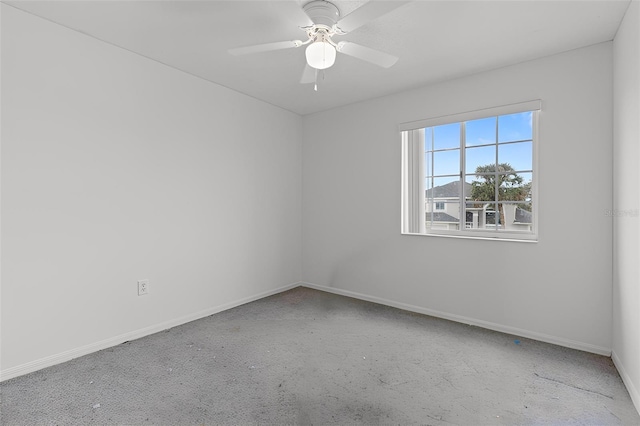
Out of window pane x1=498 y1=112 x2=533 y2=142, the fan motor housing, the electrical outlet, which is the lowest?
the electrical outlet

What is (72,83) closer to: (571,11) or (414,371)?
(414,371)

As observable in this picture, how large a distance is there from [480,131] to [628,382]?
2148mm

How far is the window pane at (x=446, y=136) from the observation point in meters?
3.17

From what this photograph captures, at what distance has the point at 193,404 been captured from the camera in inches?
68.4

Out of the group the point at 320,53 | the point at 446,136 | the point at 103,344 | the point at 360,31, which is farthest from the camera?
the point at 446,136

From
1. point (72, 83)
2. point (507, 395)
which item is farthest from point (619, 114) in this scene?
point (72, 83)

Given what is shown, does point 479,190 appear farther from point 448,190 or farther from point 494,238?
point 494,238

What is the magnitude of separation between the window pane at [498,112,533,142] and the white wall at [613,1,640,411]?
1.92 ft

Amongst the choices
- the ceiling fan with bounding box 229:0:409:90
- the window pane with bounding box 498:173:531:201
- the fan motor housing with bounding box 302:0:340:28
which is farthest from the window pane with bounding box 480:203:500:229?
the fan motor housing with bounding box 302:0:340:28

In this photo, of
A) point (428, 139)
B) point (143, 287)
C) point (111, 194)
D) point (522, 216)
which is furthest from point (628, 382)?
point (111, 194)

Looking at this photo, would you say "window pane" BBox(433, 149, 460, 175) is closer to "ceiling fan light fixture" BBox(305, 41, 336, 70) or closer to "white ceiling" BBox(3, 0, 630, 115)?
"white ceiling" BBox(3, 0, 630, 115)

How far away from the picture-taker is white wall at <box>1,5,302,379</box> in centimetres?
→ 202

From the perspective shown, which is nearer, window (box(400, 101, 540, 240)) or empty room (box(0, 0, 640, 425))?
empty room (box(0, 0, 640, 425))

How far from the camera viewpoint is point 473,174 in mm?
3057
